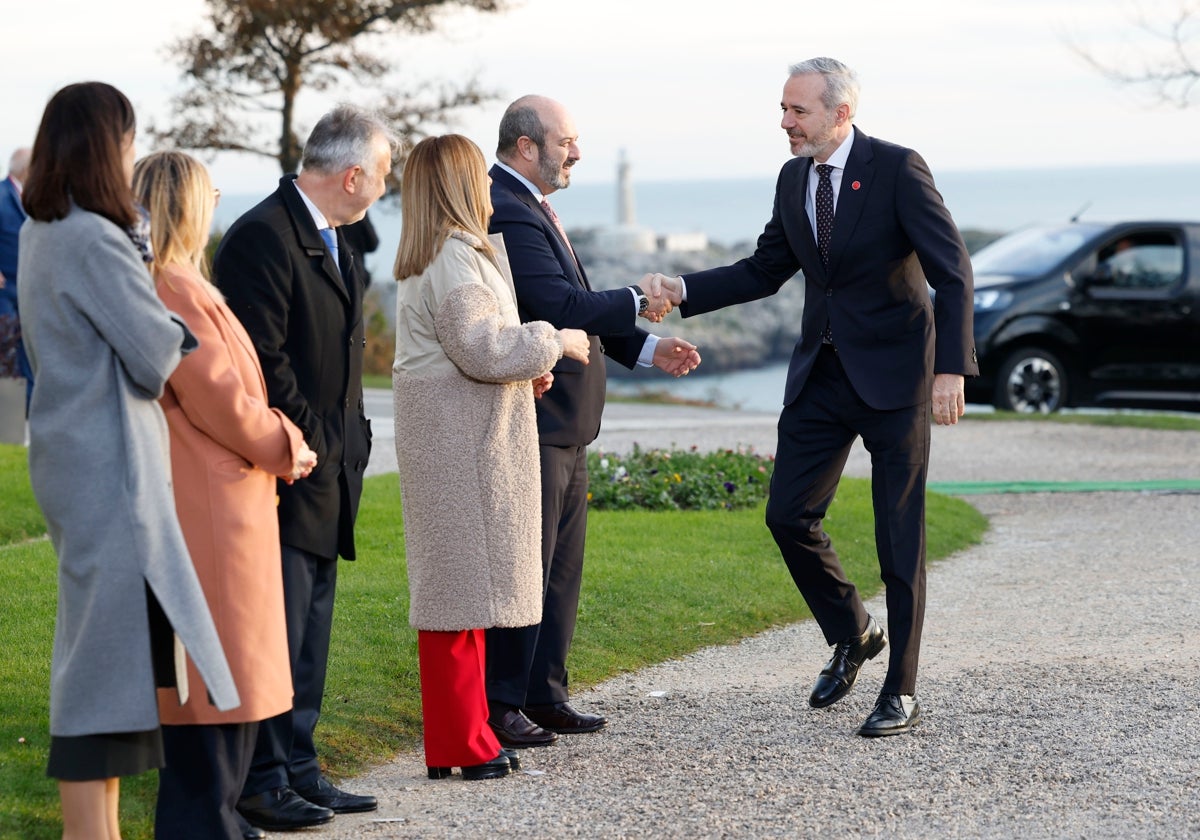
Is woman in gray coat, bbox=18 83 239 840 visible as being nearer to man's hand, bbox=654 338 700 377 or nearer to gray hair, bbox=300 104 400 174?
gray hair, bbox=300 104 400 174

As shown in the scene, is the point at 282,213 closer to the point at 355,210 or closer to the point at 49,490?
the point at 355,210

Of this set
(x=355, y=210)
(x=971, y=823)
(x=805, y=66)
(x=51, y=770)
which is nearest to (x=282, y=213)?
(x=355, y=210)

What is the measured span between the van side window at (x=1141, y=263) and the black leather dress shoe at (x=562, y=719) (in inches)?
444

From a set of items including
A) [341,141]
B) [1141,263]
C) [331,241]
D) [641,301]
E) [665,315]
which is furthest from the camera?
[1141,263]

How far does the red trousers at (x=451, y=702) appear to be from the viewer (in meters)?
5.20

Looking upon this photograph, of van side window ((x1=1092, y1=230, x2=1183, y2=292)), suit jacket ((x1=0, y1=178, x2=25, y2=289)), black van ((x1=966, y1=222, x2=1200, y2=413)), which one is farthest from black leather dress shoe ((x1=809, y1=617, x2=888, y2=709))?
van side window ((x1=1092, y1=230, x2=1183, y2=292))

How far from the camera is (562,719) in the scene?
5.84m

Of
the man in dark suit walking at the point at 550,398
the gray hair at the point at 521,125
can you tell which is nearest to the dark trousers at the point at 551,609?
the man in dark suit walking at the point at 550,398

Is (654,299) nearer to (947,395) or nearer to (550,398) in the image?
(550,398)

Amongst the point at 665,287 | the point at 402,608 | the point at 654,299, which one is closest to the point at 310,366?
the point at 654,299

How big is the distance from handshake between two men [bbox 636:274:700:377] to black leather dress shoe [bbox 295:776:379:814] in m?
2.18

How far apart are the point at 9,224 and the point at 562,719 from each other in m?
7.58

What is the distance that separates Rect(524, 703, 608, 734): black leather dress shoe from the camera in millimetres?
5836

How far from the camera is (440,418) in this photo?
5172 millimetres
